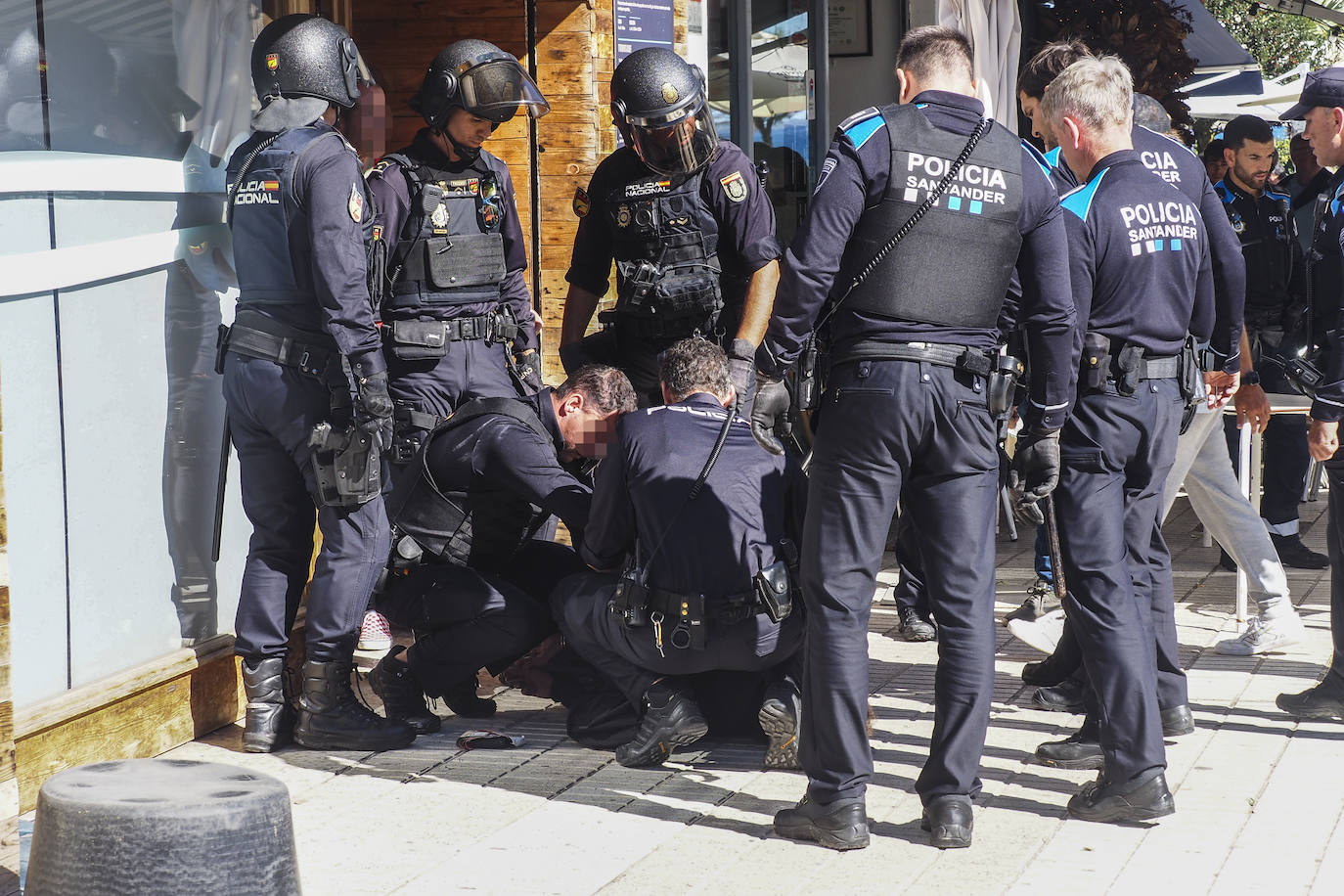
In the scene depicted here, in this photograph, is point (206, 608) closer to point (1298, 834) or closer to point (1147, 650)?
point (1147, 650)

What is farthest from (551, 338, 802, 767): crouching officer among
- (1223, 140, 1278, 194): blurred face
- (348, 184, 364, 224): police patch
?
(1223, 140, 1278, 194): blurred face

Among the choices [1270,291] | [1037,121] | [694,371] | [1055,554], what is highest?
[1037,121]

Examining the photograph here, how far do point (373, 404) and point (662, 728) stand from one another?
49.6 inches

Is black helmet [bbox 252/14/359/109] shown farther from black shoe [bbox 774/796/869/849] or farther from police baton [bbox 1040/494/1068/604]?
black shoe [bbox 774/796/869/849]

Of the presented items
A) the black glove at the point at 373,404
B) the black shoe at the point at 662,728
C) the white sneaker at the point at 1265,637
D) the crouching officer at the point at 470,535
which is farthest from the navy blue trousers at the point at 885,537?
the white sneaker at the point at 1265,637

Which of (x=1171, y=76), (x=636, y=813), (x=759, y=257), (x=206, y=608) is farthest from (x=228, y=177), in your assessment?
(x=1171, y=76)

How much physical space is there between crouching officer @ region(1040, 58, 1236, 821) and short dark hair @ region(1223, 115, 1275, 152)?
392 centimetres

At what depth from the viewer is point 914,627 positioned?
621 centimetres

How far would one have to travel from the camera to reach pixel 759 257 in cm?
565

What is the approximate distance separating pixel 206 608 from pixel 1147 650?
2.90 m

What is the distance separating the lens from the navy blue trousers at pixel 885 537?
3.79 m

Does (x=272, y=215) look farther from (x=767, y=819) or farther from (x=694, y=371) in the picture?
(x=767, y=819)

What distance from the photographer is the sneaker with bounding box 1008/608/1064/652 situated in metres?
5.95

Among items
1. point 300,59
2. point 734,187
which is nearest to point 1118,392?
point 734,187
